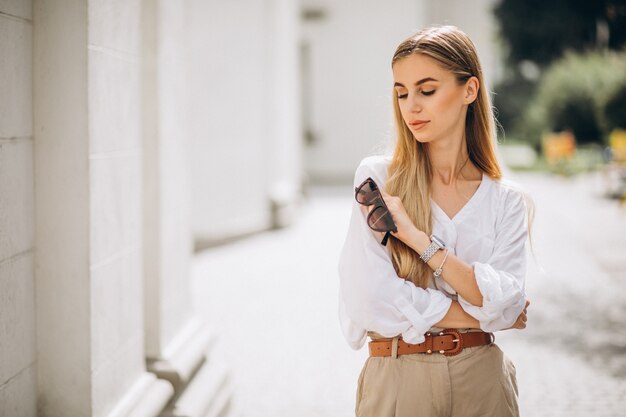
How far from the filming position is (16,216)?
2934 millimetres

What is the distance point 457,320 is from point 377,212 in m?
0.42

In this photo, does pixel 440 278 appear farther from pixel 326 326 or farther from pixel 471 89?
pixel 326 326

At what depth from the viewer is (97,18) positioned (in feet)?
10.6

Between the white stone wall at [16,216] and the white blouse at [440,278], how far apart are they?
1.17 m

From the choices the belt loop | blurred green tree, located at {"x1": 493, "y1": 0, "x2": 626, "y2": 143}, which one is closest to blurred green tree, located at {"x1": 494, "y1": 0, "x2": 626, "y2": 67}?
blurred green tree, located at {"x1": 493, "y1": 0, "x2": 626, "y2": 143}

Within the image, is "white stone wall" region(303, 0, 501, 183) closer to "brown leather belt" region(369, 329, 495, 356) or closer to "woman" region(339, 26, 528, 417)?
"woman" region(339, 26, 528, 417)

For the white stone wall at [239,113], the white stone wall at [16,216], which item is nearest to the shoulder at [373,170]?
the white stone wall at [16,216]

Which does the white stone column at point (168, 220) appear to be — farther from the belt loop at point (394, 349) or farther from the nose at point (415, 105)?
the nose at point (415, 105)

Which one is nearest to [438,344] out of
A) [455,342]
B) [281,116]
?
[455,342]

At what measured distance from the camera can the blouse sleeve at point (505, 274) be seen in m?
2.47

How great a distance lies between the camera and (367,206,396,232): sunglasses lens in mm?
2472

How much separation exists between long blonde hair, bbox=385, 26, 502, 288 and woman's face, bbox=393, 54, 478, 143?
2 cm

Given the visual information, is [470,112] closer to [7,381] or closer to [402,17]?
[7,381]

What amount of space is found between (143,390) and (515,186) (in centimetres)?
200
